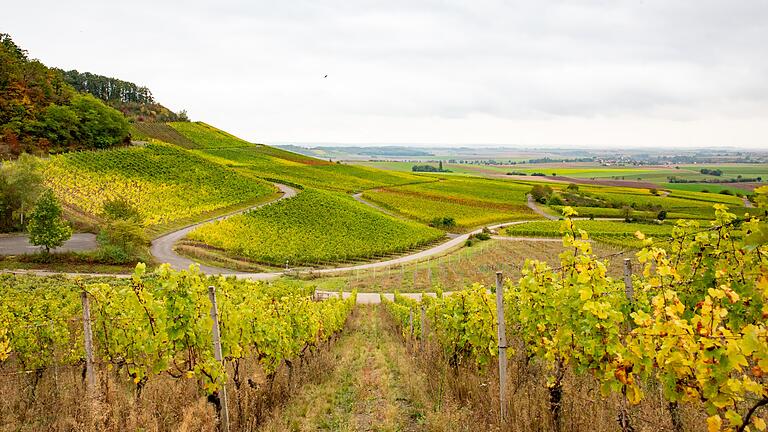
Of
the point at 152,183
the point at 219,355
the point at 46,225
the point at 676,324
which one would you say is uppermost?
the point at 676,324

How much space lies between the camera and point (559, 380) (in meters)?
6.03

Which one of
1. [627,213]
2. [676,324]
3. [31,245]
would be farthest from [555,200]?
[676,324]

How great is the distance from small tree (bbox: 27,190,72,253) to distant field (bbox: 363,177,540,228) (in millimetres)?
43156

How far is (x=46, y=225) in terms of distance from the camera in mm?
35188

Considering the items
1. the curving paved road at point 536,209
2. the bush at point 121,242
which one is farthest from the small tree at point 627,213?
the bush at point 121,242

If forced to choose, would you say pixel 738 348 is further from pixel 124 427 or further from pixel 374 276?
pixel 374 276

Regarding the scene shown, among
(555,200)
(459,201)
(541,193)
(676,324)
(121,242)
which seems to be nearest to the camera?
(676,324)

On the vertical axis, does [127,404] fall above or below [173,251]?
above

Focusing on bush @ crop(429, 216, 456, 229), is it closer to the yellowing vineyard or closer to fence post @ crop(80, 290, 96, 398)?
the yellowing vineyard

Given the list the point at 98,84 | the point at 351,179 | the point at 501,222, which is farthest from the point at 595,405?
the point at 98,84

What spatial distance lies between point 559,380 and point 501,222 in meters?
63.1

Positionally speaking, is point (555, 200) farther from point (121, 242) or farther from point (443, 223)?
point (121, 242)

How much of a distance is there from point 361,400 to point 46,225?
121 feet

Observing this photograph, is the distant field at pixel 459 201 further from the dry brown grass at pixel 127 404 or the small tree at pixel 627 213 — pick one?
the dry brown grass at pixel 127 404
